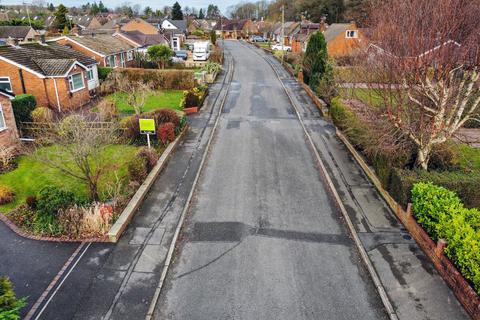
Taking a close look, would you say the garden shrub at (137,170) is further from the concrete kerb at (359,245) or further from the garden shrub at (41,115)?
the garden shrub at (41,115)

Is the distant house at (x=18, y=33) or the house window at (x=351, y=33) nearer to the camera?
the house window at (x=351, y=33)

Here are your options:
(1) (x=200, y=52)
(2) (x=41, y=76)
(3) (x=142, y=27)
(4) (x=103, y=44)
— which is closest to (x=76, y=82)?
(2) (x=41, y=76)

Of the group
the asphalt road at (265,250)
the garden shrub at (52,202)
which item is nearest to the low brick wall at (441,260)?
the asphalt road at (265,250)

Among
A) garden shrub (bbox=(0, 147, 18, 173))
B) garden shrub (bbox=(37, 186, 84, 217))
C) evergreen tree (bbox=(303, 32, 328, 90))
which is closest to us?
garden shrub (bbox=(37, 186, 84, 217))

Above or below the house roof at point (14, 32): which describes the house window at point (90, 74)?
below

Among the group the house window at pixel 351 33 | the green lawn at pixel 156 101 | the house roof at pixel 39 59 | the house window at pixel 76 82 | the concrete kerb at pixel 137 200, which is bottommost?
the concrete kerb at pixel 137 200

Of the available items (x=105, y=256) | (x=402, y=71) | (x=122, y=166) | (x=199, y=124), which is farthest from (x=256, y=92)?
(x=105, y=256)

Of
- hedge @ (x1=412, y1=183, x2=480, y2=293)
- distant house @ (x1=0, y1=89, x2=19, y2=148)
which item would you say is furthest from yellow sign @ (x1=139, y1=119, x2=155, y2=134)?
hedge @ (x1=412, y1=183, x2=480, y2=293)

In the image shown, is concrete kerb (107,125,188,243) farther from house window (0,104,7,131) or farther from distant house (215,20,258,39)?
distant house (215,20,258,39)
